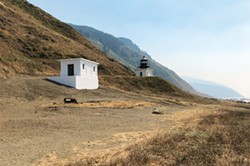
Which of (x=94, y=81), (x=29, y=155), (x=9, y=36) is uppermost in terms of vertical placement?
(x=9, y=36)

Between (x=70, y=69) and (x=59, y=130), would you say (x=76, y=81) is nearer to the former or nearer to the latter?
(x=70, y=69)

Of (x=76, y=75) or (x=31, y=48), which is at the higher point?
(x=31, y=48)

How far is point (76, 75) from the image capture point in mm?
39531

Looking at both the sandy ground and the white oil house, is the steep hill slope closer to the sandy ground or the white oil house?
the white oil house

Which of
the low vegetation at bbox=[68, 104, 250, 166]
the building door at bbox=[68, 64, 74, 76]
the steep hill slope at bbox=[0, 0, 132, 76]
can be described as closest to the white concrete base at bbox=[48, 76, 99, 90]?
the building door at bbox=[68, 64, 74, 76]

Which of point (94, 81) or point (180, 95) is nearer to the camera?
point (94, 81)

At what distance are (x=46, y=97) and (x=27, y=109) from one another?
25.3ft

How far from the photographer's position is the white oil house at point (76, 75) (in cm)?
3862

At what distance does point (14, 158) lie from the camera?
397 inches

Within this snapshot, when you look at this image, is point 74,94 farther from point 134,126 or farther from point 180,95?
point 180,95

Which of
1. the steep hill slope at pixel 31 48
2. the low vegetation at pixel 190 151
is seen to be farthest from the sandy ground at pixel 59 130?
the steep hill slope at pixel 31 48

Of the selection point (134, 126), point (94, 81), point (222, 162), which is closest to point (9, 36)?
point (94, 81)

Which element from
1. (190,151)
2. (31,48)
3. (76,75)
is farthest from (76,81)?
(190,151)

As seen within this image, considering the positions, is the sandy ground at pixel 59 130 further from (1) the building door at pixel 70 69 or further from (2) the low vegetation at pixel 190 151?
(1) the building door at pixel 70 69
